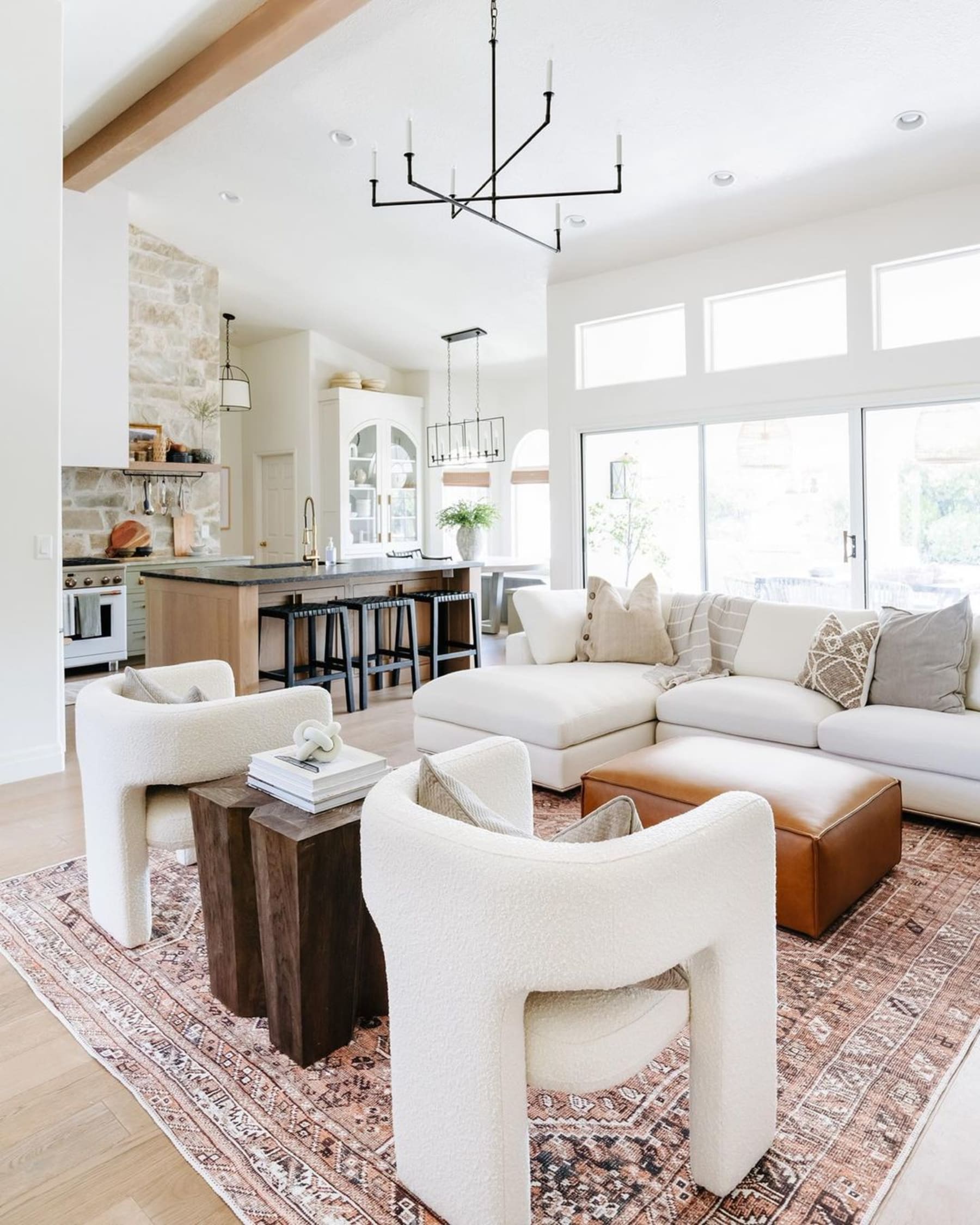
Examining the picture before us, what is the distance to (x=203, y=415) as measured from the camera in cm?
759

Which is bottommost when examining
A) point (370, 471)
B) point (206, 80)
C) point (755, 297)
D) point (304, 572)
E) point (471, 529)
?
point (304, 572)

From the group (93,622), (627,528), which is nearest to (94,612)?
(93,622)

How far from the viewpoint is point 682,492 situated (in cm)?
612

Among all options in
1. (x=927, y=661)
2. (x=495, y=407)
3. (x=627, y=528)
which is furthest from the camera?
(x=495, y=407)

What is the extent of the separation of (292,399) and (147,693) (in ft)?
23.5

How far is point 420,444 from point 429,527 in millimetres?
956

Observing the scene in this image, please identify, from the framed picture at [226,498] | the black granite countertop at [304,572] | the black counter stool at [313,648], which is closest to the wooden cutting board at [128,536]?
the black granite countertop at [304,572]

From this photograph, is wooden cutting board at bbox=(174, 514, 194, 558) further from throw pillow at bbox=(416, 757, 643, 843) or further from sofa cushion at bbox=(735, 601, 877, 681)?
throw pillow at bbox=(416, 757, 643, 843)

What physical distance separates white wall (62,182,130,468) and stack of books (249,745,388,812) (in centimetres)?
518

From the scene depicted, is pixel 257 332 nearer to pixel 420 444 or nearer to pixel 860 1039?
pixel 420 444

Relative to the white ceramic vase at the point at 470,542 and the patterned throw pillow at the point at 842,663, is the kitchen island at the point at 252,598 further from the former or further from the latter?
the patterned throw pillow at the point at 842,663

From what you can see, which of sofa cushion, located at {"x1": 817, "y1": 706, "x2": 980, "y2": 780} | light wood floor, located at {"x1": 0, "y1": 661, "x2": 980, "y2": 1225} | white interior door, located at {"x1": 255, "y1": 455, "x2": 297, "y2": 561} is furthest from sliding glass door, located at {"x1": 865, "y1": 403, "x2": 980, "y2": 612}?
white interior door, located at {"x1": 255, "y1": 455, "x2": 297, "y2": 561}

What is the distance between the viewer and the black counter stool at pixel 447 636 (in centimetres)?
609

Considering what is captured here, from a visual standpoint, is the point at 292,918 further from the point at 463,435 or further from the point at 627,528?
the point at 463,435
